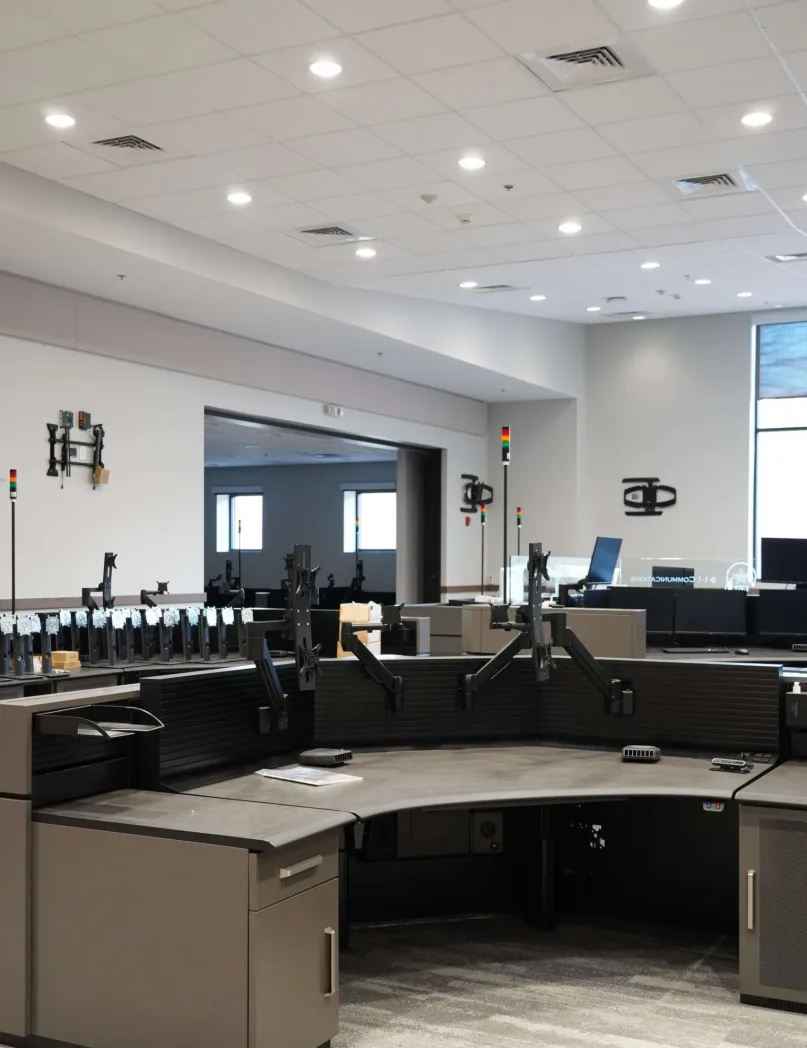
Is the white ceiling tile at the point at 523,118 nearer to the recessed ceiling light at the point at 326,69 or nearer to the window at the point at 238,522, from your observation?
the recessed ceiling light at the point at 326,69

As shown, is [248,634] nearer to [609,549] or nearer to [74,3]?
[74,3]

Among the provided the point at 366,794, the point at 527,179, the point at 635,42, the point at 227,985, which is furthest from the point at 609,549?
the point at 227,985

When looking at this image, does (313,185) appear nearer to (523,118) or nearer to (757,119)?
(523,118)

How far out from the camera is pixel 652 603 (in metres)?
7.67

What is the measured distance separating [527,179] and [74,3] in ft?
10.7

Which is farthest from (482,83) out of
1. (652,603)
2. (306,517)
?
(306,517)

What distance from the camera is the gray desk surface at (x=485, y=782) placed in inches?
132

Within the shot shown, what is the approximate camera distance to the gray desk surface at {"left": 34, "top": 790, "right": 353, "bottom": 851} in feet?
9.44

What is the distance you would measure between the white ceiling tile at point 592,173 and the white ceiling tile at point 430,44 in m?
1.76

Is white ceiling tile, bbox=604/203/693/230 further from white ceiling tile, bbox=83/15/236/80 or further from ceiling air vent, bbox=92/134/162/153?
white ceiling tile, bbox=83/15/236/80

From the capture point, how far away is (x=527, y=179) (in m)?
7.23

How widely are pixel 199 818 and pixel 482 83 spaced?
13.3 feet

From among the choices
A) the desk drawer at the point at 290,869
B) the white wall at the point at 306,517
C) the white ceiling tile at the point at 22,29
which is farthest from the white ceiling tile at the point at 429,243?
the white wall at the point at 306,517

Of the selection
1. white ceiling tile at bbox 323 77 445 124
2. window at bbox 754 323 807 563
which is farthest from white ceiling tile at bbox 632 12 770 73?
window at bbox 754 323 807 563
